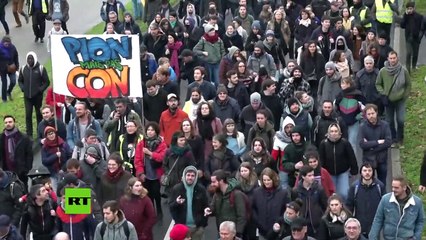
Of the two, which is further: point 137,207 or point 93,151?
point 93,151

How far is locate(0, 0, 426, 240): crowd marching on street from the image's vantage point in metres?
13.7

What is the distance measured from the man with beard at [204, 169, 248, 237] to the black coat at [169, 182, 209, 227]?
0.23m

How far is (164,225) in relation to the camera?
1595 centimetres

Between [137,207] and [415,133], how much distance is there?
7370mm

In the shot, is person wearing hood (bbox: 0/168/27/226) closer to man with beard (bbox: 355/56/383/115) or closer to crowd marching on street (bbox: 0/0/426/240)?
crowd marching on street (bbox: 0/0/426/240)

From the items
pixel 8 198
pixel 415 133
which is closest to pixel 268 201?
pixel 8 198

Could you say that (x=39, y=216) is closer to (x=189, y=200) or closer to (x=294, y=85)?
(x=189, y=200)

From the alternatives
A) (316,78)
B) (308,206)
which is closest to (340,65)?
(316,78)

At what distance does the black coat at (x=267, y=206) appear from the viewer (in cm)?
1373

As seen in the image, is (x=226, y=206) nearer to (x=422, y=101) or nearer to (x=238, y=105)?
(x=238, y=105)

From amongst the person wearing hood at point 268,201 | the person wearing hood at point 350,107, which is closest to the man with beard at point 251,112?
the person wearing hood at point 350,107

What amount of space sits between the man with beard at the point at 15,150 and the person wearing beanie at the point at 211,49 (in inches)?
208

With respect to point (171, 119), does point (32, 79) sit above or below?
above

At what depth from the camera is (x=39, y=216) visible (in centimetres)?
1380
